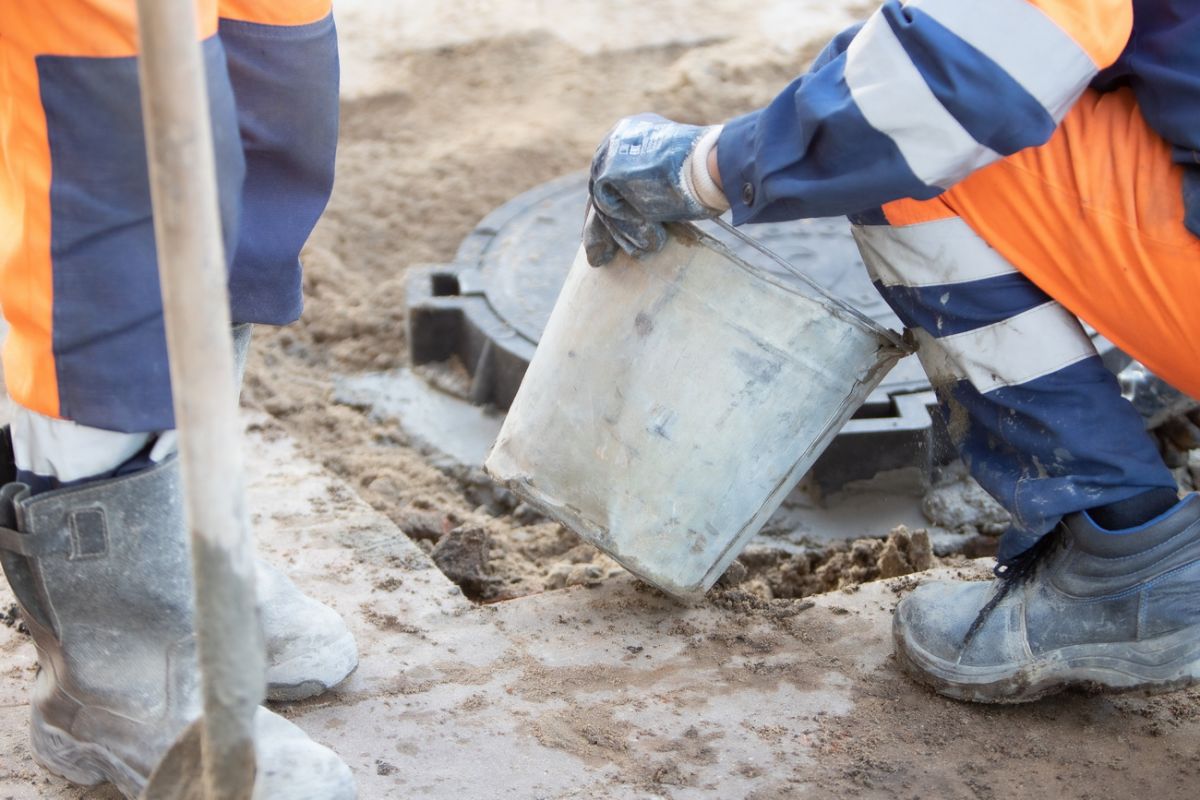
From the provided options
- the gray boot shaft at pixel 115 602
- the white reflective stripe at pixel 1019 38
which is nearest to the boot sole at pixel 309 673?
the gray boot shaft at pixel 115 602

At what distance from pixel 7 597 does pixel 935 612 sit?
1320mm

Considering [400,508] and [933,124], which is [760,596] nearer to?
[400,508]

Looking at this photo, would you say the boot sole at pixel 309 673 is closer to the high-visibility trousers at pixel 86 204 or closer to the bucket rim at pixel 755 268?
the high-visibility trousers at pixel 86 204

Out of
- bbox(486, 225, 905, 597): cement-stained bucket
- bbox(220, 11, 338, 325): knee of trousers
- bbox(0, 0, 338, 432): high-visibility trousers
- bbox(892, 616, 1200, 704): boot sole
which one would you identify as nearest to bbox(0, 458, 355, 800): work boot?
bbox(0, 0, 338, 432): high-visibility trousers

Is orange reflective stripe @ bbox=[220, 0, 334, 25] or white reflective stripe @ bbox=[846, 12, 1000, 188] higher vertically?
orange reflective stripe @ bbox=[220, 0, 334, 25]

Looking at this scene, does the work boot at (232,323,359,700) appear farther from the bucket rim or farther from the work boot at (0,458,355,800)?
the bucket rim

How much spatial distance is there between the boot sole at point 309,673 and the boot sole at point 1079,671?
2.45ft

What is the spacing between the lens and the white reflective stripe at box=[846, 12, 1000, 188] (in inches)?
55.6

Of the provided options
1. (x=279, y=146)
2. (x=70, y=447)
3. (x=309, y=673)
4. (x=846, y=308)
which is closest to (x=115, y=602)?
(x=70, y=447)

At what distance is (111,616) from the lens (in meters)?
1.54

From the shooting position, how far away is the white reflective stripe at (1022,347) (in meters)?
1.67

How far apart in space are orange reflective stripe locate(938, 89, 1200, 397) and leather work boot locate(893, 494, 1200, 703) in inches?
8.6

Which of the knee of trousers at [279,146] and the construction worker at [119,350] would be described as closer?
the construction worker at [119,350]

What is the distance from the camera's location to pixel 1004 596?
5.84 ft
